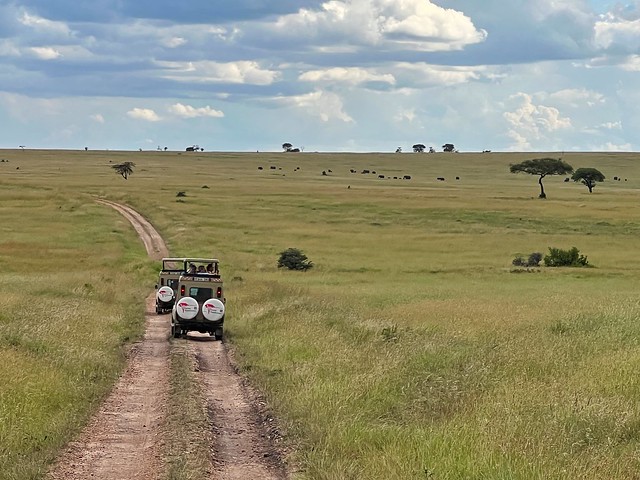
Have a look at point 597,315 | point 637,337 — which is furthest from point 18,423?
point 597,315

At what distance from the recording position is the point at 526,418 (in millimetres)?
12914

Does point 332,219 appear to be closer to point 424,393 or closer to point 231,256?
point 231,256

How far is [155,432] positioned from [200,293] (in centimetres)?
1176

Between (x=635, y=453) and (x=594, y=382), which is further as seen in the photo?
(x=594, y=382)

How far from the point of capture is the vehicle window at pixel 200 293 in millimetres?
25281

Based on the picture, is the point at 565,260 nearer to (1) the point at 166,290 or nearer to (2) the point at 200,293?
(1) the point at 166,290

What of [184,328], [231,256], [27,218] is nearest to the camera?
[184,328]

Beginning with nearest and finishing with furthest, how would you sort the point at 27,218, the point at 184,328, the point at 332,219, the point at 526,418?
the point at 526,418 < the point at 184,328 < the point at 27,218 < the point at 332,219

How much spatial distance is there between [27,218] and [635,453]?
75.4 meters

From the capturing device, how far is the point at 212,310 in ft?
80.7

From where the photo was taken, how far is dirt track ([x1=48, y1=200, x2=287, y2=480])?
11.6 meters

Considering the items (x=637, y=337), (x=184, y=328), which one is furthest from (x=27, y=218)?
(x=637, y=337)

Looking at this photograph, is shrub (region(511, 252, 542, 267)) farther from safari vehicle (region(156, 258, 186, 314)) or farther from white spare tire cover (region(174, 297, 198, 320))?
white spare tire cover (region(174, 297, 198, 320))

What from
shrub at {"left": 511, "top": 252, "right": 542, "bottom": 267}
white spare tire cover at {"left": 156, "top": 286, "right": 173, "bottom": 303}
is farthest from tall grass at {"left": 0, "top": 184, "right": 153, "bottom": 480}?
shrub at {"left": 511, "top": 252, "right": 542, "bottom": 267}
